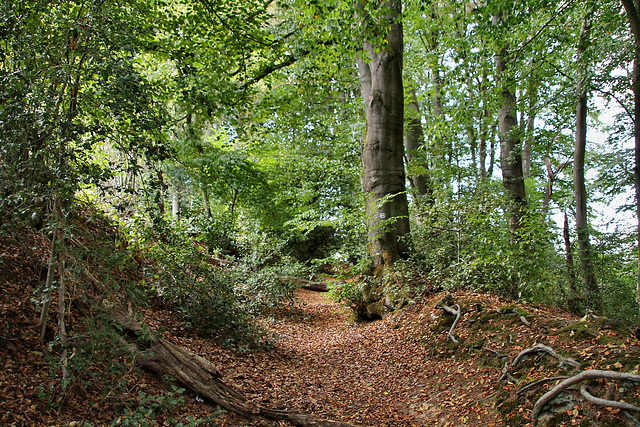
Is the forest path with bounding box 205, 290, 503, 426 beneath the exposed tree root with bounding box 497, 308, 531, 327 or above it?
beneath

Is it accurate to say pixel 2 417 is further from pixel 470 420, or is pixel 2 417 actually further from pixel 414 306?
pixel 414 306

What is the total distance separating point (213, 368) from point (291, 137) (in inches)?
442

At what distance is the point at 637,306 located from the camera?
774cm

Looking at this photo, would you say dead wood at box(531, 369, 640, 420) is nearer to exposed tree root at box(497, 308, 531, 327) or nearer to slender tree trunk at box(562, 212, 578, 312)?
exposed tree root at box(497, 308, 531, 327)

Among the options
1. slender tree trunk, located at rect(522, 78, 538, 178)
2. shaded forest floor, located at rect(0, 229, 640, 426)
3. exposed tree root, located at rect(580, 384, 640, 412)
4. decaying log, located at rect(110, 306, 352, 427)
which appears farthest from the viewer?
slender tree trunk, located at rect(522, 78, 538, 178)

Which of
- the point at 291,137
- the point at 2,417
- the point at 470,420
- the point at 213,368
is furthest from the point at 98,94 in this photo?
the point at 291,137

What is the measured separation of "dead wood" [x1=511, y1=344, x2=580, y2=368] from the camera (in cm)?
335

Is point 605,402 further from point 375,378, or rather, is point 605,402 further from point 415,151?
point 415,151

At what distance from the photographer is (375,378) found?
5160 mm

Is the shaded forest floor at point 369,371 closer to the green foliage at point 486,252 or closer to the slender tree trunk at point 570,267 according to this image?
the green foliage at point 486,252

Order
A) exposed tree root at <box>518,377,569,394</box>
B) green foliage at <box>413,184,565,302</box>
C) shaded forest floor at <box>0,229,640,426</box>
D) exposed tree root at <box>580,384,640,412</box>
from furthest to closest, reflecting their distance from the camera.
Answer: green foliage at <box>413,184,565,302</box>, exposed tree root at <box>518,377,569,394</box>, shaded forest floor at <box>0,229,640,426</box>, exposed tree root at <box>580,384,640,412</box>

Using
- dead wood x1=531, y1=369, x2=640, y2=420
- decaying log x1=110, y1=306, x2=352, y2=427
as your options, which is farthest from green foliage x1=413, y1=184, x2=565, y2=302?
decaying log x1=110, y1=306, x2=352, y2=427

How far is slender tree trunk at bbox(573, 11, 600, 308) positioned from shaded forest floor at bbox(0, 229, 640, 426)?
3.79 metres

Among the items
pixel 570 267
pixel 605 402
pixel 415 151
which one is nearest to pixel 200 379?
pixel 605 402
